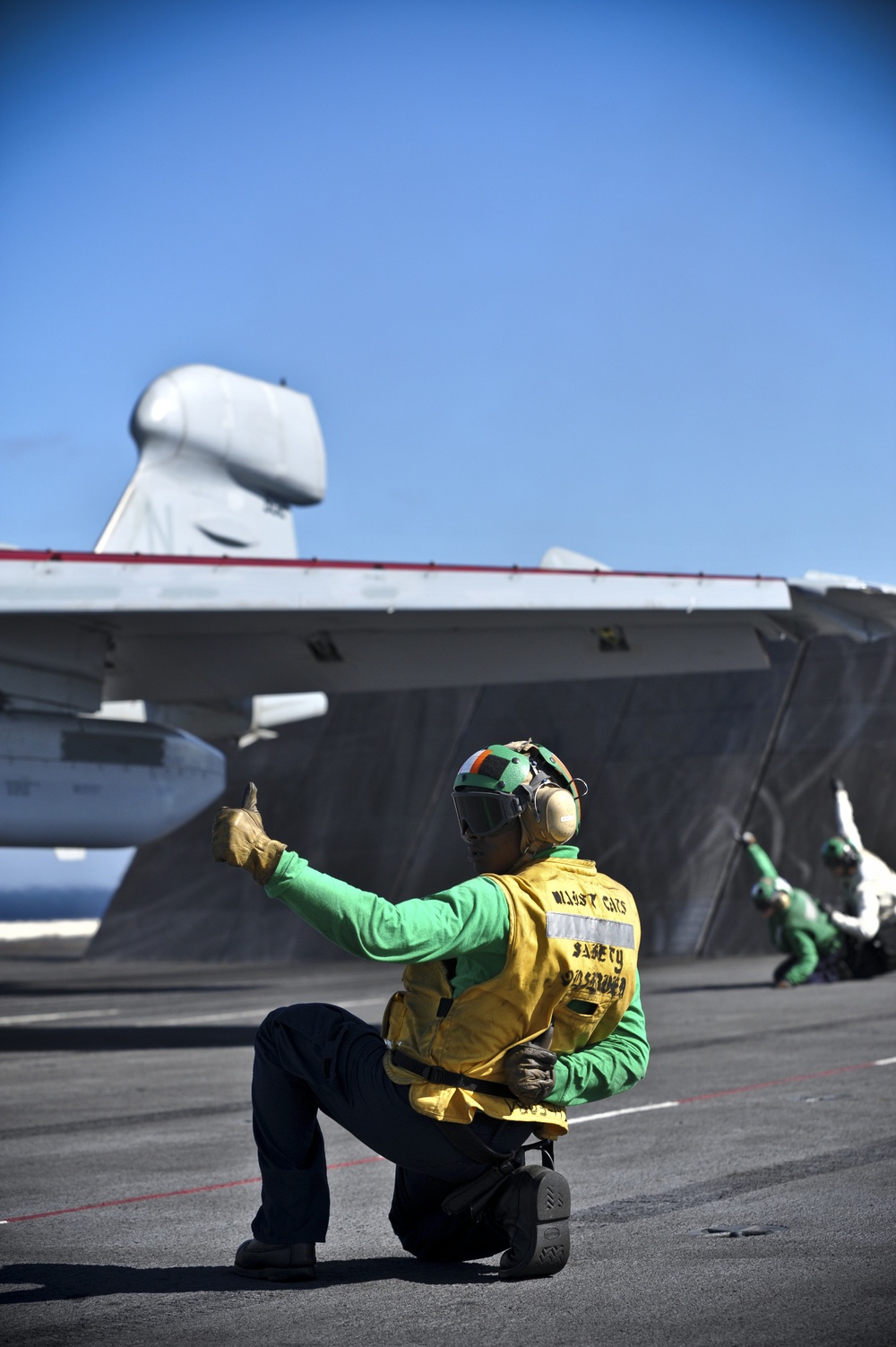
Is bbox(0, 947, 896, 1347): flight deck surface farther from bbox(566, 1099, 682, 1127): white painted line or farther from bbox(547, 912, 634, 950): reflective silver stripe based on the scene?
bbox(547, 912, 634, 950): reflective silver stripe

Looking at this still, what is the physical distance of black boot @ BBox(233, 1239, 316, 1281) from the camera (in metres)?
3.79

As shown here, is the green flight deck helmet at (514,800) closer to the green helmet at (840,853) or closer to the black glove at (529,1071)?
the black glove at (529,1071)

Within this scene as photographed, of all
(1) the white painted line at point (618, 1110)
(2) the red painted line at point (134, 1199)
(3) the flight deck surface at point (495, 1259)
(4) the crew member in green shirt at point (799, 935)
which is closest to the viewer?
(3) the flight deck surface at point (495, 1259)

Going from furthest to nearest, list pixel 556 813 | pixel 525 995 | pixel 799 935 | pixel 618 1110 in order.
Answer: pixel 799 935, pixel 618 1110, pixel 556 813, pixel 525 995

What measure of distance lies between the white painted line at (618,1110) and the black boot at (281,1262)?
3.25 m

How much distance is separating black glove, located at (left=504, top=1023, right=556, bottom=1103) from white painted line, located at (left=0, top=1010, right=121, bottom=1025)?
10.9m

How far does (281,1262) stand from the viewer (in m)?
3.79

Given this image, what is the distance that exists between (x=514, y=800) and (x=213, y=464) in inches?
558

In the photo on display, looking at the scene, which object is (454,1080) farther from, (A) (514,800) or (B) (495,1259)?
(B) (495,1259)

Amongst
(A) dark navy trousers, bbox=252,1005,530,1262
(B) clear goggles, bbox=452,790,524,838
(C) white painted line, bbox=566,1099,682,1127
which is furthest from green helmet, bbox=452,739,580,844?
(C) white painted line, bbox=566,1099,682,1127

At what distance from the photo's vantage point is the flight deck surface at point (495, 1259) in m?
3.33

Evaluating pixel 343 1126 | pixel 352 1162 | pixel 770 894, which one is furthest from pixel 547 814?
pixel 770 894

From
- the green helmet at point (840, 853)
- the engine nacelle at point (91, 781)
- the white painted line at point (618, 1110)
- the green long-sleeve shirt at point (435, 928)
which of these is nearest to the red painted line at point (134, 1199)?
the white painted line at point (618, 1110)

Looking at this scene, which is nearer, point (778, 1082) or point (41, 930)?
point (778, 1082)
